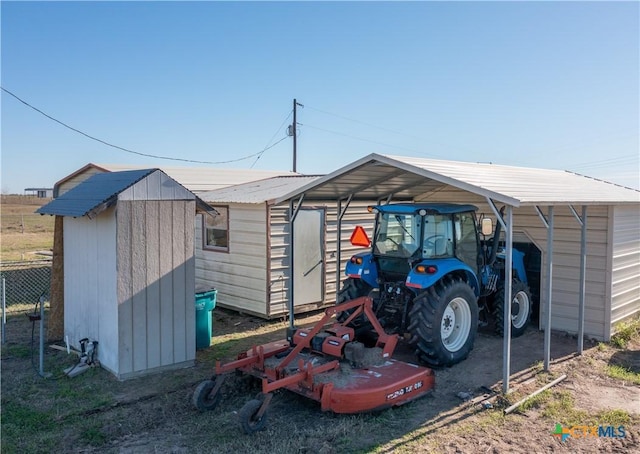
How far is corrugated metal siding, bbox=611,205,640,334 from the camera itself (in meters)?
8.01

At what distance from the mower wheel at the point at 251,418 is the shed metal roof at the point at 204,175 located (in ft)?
23.9

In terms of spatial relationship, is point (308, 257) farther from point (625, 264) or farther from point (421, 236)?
point (625, 264)

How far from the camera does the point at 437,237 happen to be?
6.74m

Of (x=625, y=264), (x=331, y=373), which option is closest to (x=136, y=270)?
(x=331, y=373)

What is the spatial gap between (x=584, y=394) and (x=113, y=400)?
527 centimetres

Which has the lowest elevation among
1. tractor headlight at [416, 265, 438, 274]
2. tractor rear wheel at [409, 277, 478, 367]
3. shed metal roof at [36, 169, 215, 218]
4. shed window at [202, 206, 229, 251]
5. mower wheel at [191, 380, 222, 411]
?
mower wheel at [191, 380, 222, 411]

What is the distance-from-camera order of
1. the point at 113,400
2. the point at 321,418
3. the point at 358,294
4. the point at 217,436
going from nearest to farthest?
the point at 217,436 < the point at 321,418 < the point at 113,400 < the point at 358,294

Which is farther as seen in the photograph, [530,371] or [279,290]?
[279,290]

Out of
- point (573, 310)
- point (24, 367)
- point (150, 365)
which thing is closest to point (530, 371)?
point (573, 310)

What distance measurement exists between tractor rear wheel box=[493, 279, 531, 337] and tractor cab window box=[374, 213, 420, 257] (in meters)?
1.99

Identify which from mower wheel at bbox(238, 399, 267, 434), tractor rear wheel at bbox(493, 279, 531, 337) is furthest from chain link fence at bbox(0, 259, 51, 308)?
tractor rear wheel at bbox(493, 279, 531, 337)

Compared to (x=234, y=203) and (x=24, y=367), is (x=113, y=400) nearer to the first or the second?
(x=24, y=367)

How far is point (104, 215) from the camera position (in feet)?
20.8

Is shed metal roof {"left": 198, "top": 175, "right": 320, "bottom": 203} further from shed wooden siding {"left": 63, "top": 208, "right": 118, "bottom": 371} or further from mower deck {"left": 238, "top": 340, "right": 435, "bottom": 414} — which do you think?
mower deck {"left": 238, "top": 340, "right": 435, "bottom": 414}
